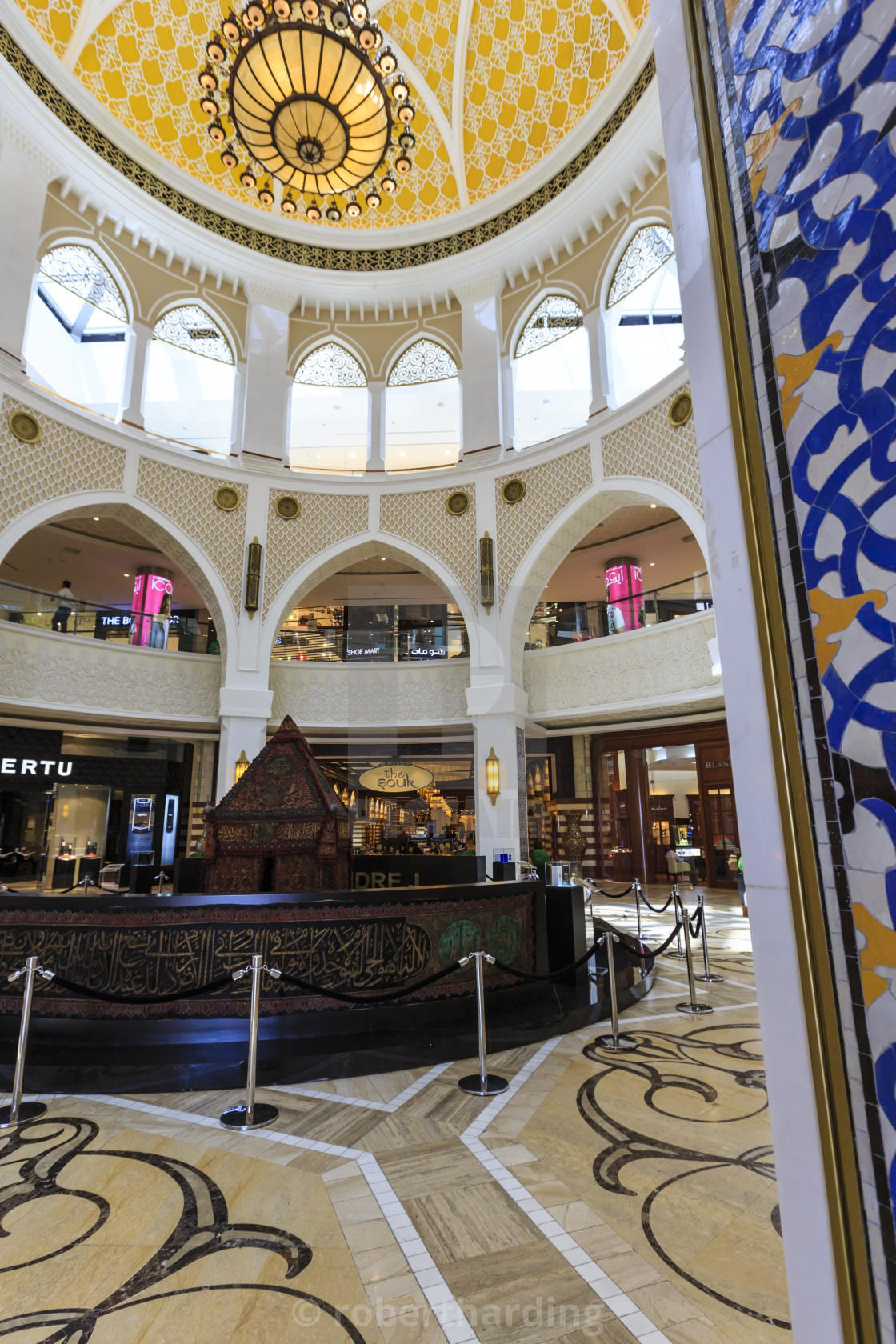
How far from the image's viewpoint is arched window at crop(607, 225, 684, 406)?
425 inches

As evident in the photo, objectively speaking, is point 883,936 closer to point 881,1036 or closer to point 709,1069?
point 881,1036

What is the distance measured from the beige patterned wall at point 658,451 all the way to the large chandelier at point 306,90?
4.88m

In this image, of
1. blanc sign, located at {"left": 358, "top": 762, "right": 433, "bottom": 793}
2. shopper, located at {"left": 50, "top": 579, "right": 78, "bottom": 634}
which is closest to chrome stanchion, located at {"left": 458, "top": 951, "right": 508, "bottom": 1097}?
shopper, located at {"left": 50, "top": 579, "right": 78, "bottom": 634}

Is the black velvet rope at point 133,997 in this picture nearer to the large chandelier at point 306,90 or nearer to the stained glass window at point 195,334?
the large chandelier at point 306,90

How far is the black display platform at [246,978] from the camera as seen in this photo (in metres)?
4.02

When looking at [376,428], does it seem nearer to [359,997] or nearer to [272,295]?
[272,295]

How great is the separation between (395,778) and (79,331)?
32.9 feet

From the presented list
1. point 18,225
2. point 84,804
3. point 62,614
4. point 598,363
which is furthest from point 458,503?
point 84,804

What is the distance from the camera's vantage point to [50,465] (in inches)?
412

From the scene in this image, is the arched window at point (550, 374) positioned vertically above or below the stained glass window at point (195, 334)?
below

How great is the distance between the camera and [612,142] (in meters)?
10.8

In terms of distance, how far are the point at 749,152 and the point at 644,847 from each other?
1464 centimetres

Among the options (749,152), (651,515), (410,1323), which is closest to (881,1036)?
(749,152)

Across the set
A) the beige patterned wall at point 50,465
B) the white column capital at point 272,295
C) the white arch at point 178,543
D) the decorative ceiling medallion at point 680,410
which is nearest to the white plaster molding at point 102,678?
the white arch at point 178,543
